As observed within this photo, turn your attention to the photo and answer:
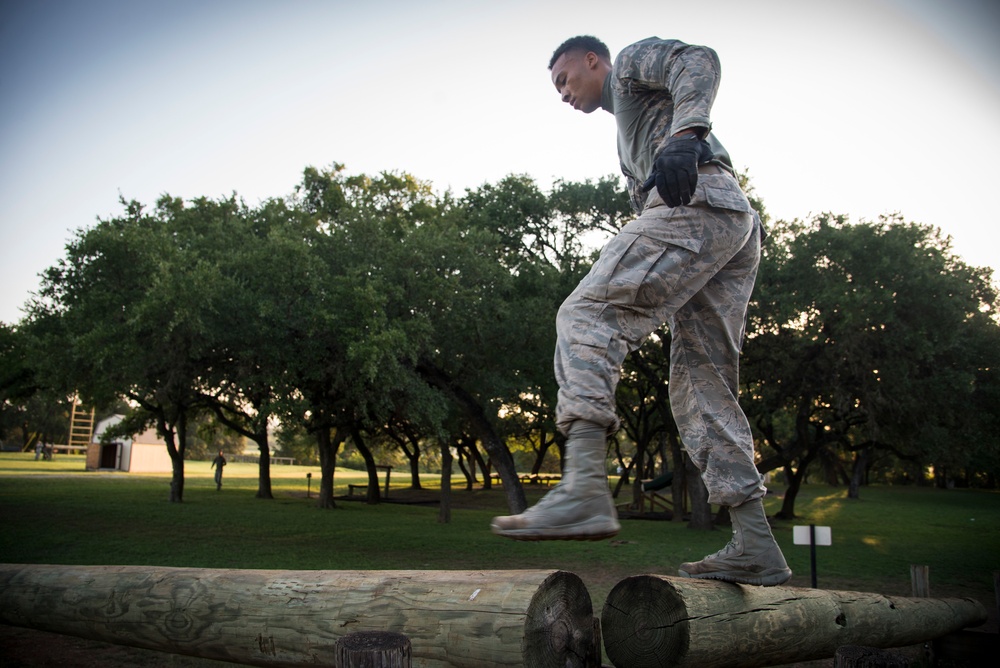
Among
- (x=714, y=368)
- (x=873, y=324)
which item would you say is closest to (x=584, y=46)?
(x=714, y=368)

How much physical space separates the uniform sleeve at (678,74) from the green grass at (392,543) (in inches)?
309

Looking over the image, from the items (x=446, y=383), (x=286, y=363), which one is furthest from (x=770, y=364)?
(x=286, y=363)

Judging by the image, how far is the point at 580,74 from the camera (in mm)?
2922

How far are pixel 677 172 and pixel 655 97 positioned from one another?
27.2 inches

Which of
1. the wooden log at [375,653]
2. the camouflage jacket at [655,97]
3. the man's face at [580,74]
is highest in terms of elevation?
the man's face at [580,74]

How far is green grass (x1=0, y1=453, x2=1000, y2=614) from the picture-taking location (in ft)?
39.4

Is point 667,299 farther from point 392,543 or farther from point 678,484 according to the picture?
point 678,484

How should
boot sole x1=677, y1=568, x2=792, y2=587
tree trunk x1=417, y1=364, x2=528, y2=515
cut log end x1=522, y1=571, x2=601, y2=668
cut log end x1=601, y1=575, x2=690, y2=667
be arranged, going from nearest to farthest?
cut log end x1=522, y1=571, x2=601, y2=668
cut log end x1=601, y1=575, x2=690, y2=667
boot sole x1=677, y1=568, x2=792, y2=587
tree trunk x1=417, y1=364, x2=528, y2=515

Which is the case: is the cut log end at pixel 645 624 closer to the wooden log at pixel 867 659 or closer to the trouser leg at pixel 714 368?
the wooden log at pixel 867 659

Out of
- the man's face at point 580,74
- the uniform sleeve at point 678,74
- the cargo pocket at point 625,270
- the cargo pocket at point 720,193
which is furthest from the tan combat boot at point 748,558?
the man's face at point 580,74

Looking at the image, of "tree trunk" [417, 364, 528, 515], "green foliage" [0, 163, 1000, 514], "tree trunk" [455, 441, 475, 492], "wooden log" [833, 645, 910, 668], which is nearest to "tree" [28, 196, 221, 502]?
"green foliage" [0, 163, 1000, 514]

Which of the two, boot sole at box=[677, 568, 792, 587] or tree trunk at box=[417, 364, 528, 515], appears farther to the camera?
tree trunk at box=[417, 364, 528, 515]

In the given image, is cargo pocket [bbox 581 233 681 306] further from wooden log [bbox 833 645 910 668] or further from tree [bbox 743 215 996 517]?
tree [bbox 743 215 996 517]

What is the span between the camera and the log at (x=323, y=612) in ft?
6.92
